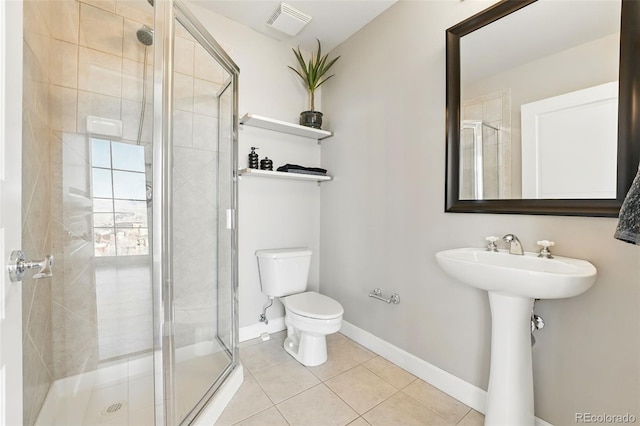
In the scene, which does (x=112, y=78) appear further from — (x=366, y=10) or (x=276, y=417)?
(x=276, y=417)

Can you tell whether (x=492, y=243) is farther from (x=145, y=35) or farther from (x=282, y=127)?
(x=145, y=35)

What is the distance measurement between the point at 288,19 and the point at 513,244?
202 cm

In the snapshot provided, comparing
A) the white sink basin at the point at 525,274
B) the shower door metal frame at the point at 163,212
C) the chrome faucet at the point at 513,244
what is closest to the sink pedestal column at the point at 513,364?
the white sink basin at the point at 525,274

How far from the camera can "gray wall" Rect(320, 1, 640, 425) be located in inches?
42.8

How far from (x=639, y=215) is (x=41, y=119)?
6.79ft

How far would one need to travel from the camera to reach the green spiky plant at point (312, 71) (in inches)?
89.7

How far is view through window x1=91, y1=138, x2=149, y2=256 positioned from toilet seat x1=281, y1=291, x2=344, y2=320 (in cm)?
99

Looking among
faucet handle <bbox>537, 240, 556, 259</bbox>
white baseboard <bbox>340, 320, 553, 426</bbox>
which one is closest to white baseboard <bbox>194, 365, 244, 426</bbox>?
white baseboard <bbox>340, 320, 553, 426</bbox>

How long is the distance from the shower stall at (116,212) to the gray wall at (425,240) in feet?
3.57

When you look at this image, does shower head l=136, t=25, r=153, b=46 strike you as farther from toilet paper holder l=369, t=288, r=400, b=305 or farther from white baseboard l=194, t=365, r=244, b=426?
toilet paper holder l=369, t=288, r=400, b=305

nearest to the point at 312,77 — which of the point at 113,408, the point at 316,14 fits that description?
the point at 316,14

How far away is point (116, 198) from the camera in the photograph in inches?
55.4

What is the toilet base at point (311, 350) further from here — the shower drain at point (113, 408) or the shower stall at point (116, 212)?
the shower drain at point (113, 408)

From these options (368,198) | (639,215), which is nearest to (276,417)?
(368,198)
